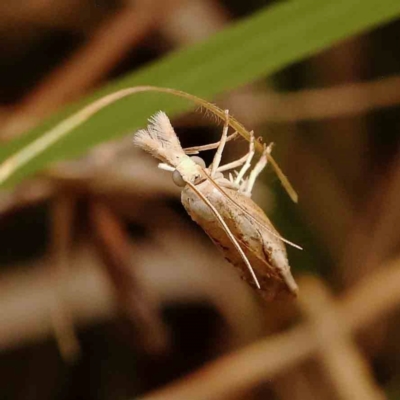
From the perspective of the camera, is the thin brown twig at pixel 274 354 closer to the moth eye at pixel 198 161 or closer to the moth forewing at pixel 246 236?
the moth forewing at pixel 246 236

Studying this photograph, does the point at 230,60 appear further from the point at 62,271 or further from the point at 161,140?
the point at 62,271

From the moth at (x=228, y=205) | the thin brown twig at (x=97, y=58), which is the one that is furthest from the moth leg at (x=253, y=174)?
the thin brown twig at (x=97, y=58)

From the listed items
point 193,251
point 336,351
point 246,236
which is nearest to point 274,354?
point 336,351

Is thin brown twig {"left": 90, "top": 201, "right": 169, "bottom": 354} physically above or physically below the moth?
below

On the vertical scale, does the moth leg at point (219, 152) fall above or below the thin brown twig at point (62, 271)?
above

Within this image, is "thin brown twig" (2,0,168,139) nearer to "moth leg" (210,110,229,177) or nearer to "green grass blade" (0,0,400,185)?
"green grass blade" (0,0,400,185)

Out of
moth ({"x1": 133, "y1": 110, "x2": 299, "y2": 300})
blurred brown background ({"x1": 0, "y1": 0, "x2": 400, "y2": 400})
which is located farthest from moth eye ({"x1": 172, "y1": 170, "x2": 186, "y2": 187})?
blurred brown background ({"x1": 0, "y1": 0, "x2": 400, "y2": 400})

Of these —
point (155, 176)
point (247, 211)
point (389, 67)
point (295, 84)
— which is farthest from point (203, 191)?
point (389, 67)

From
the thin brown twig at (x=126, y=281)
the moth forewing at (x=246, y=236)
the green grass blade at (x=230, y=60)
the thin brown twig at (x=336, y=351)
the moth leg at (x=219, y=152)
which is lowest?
the thin brown twig at (x=336, y=351)
